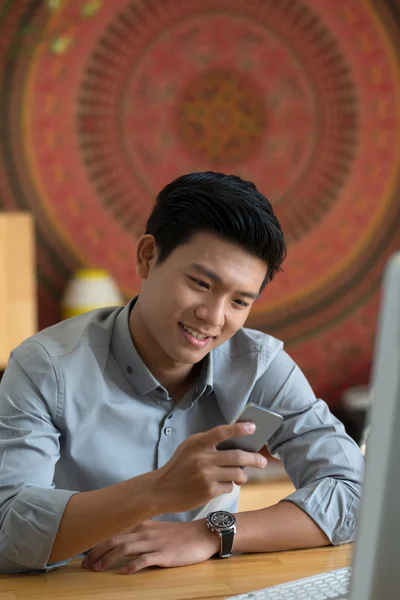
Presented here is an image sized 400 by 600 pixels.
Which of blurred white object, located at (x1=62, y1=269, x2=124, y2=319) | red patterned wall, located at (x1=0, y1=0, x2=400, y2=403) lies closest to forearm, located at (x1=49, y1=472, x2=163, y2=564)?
blurred white object, located at (x1=62, y1=269, x2=124, y2=319)

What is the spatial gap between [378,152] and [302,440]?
2.59 m

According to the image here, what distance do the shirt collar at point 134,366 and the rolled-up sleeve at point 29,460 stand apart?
16 centimetres

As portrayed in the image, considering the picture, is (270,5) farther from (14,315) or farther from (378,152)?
(14,315)

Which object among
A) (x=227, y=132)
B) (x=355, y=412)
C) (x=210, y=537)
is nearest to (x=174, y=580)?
(x=210, y=537)

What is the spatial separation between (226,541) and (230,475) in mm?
252

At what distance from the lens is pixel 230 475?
3.78 ft

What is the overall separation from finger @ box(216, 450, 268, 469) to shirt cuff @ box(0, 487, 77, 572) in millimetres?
280

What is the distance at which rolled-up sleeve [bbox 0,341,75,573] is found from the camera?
1.27 metres

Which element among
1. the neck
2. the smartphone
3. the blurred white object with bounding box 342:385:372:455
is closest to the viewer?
the smartphone

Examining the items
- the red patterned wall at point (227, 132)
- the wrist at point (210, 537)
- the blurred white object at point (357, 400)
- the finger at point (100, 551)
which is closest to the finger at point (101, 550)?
the finger at point (100, 551)

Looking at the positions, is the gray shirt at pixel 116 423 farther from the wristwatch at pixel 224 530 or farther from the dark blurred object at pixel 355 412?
the dark blurred object at pixel 355 412

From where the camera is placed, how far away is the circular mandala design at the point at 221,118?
3709 mm

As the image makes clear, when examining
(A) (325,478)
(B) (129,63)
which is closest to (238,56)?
(B) (129,63)

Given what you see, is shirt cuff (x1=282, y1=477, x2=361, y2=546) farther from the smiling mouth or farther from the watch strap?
the smiling mouth
